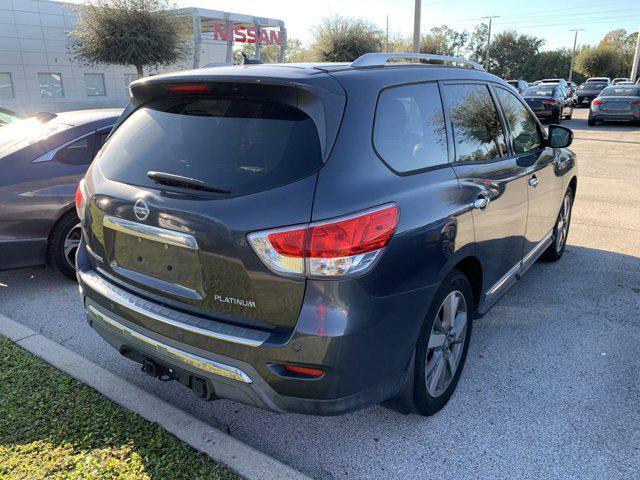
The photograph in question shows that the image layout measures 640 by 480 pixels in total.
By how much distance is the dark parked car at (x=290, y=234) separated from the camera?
206cm

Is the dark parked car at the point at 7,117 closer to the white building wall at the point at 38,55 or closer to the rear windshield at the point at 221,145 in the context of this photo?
the rear windshield at the point at 221,145

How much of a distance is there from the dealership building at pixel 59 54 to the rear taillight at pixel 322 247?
2962cm

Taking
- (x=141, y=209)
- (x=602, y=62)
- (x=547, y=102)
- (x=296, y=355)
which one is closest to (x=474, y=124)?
(x=296, y=355)

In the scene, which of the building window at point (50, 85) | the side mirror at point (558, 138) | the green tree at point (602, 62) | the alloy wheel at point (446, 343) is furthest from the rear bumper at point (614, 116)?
the green tree at point (602, 62)

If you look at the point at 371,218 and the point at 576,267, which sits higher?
the point at 371,218

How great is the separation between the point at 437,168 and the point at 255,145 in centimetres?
98

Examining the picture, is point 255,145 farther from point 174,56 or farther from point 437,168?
point 174,56

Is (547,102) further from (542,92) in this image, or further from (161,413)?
(161,413)

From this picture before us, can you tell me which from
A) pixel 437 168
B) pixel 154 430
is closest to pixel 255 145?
pixel 437 168

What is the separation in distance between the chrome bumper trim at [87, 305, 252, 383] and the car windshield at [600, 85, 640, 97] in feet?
73.7

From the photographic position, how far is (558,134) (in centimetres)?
426

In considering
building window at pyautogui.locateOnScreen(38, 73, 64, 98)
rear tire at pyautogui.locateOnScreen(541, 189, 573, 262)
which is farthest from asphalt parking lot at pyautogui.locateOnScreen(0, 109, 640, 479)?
building window at pyautogui.locateOnScreen(38, 73, 64, 98)

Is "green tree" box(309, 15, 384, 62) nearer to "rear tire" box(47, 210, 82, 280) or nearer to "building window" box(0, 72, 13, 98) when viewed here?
"building window" box(0, 72, 13, 98)

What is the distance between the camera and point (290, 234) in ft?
6.63
